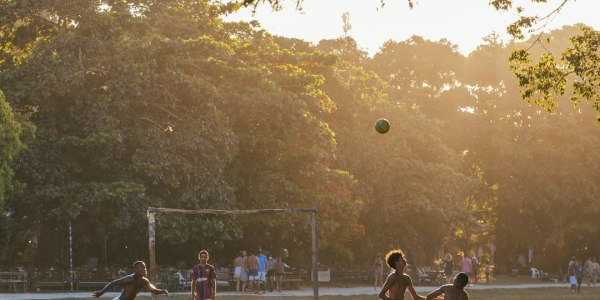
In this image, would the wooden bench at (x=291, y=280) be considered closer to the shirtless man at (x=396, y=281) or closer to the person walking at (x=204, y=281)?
the person walking at (x=204, y=281)

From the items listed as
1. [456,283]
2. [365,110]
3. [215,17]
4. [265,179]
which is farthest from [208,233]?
[456,283]

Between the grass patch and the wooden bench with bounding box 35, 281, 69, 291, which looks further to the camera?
the wooden bench with bounding box 35, 281, 69, 291

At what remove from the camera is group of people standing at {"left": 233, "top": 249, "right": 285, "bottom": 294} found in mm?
45844

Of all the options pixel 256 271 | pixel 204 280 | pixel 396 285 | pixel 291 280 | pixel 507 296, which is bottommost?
pixel 507 296

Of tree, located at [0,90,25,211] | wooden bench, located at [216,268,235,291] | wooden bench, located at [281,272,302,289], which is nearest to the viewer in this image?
tree, located at [0,90,25,211]

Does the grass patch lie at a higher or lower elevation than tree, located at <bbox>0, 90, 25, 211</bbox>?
lower

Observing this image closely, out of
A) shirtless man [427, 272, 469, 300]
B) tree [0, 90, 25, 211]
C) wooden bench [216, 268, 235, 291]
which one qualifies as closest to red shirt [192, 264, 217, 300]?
shirtless man [427, 272, 469, 300]

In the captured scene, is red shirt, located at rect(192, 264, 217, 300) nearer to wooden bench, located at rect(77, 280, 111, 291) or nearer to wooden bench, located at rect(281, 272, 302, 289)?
wooden bench, located at rect(77, 280, 111, 291)

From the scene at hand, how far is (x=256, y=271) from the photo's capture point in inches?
1805

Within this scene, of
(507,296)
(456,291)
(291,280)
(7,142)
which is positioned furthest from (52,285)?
(456,291)

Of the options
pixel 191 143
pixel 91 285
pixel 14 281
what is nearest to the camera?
pixel 14 281

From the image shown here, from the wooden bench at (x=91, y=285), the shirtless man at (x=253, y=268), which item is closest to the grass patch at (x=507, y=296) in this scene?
the shirtless man at (x=253, y=268)

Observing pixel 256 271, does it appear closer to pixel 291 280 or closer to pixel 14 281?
pixel 291 280

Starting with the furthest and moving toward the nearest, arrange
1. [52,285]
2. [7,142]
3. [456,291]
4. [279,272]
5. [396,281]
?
[279,272] → [52,285] → [7,142] → [396,281] → [456,291]
